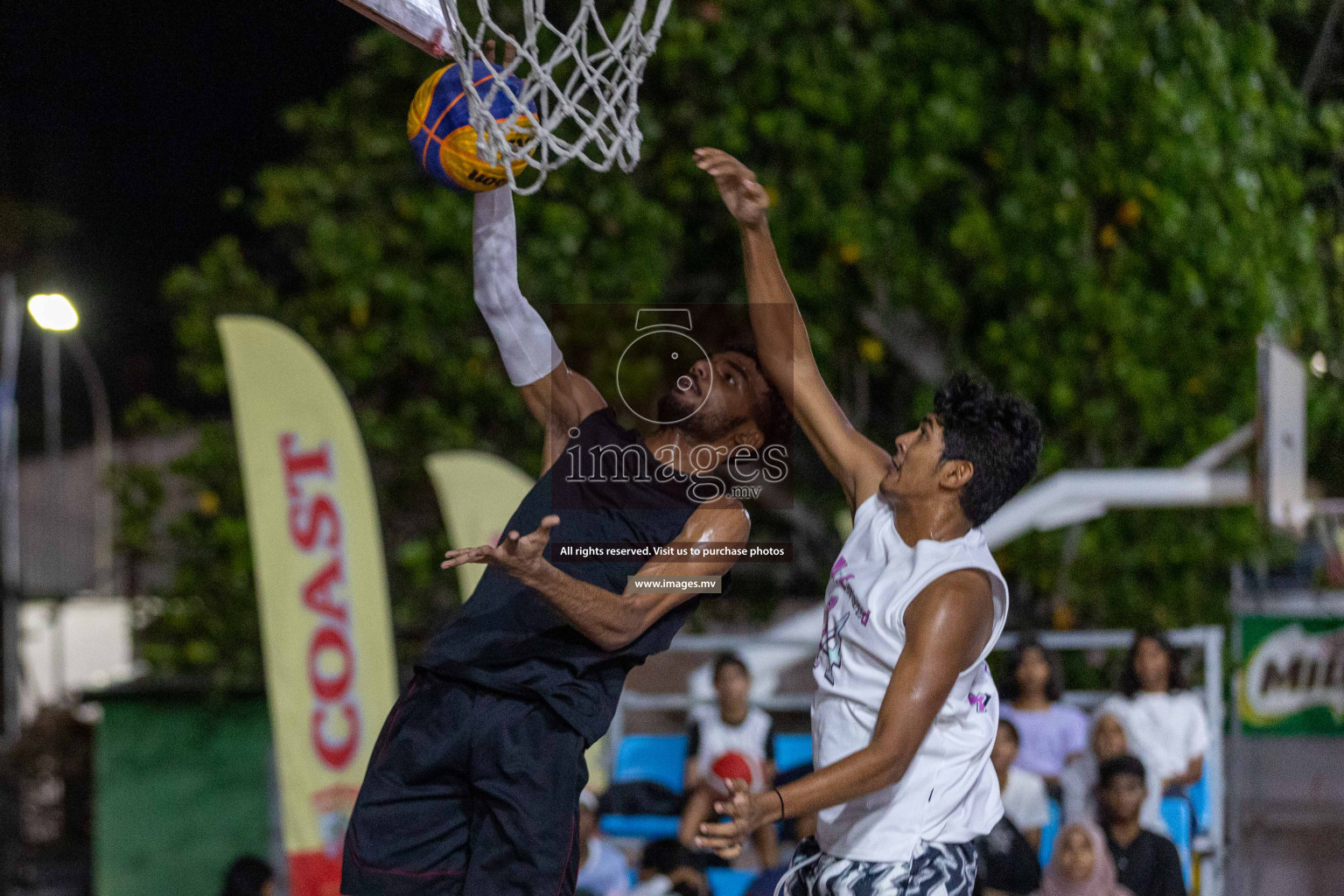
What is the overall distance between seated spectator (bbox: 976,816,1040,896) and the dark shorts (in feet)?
7.69

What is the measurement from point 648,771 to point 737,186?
373cm

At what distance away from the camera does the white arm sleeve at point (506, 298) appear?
2.77 metres

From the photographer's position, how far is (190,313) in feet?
24.9

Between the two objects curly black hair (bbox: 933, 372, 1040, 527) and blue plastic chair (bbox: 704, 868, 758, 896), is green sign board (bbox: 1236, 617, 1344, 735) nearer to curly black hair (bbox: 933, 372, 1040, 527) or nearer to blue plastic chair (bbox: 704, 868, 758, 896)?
blue plastic chair (bbox: 704, 868, 758, 896)

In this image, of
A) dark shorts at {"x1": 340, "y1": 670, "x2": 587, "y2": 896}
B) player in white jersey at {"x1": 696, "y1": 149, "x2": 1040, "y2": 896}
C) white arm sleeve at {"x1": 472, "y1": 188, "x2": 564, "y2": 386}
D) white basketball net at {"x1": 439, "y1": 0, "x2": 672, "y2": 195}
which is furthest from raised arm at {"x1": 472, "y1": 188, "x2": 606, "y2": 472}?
dark shorts at {"x1": 340, "y1": 670, "x2": 587, "y2": 896}

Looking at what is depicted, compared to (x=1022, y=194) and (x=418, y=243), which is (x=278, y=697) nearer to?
(x=418, y=243)

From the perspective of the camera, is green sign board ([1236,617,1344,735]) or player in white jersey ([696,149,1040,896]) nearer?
player in white jersey ([696,149,1040,896])

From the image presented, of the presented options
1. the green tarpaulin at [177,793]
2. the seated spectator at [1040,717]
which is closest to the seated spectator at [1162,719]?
the seated spectator at [1040,717]

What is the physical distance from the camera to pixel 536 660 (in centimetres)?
262

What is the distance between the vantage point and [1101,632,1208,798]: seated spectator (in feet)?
16.8

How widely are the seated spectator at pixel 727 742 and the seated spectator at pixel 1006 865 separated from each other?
40.2 inches

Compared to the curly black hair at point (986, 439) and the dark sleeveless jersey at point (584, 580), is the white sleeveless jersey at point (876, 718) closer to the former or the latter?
the curly black hair at point (986, 439)

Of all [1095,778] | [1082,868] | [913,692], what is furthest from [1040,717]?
[913,692]

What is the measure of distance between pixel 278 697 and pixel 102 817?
285 centimetres
